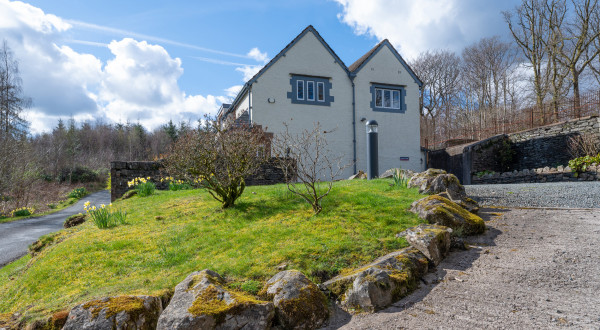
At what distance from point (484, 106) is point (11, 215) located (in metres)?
39.5

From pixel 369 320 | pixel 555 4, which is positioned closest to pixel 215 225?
pixel 369 320

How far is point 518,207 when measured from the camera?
270 inches


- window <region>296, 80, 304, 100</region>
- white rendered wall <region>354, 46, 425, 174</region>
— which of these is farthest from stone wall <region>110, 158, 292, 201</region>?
white rendered wall <region>354, 46, 425, 174</region>

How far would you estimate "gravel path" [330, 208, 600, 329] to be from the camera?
2.94 metres

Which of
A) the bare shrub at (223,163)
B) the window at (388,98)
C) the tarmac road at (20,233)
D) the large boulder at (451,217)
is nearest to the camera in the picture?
the large boulder at (451,217)

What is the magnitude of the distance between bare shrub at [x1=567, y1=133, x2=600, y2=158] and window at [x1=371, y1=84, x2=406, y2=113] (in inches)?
348

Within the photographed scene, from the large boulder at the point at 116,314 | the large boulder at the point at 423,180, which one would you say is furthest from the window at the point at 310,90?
the large boulder at the point at 116,314

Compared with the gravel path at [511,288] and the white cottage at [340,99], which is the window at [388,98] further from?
the gravel path at [511,288]

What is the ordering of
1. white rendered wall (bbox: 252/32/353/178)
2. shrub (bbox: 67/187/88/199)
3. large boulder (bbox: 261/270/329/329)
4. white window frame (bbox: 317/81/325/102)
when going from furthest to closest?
1. shrub (bbox: 67/187/88/199)
2. white window frame (bbox: 317/81/325/102)
3. white rendered wall (bbox: 252/32/353/178)
4. large boulder (bbox: 261/270/329/329)

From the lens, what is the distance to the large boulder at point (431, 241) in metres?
4.29

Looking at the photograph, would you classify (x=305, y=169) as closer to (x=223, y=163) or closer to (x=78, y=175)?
(x=223, y=163)

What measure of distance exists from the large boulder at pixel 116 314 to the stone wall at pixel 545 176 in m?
15.8

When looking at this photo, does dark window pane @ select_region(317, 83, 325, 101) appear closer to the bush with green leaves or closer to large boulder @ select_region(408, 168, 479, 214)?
large boulder @ select_region(408, 168, 479, 214)

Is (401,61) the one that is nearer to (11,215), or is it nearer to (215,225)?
(215,225)
